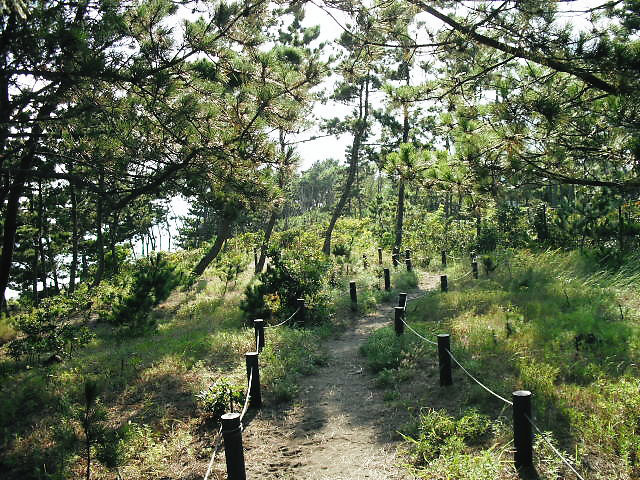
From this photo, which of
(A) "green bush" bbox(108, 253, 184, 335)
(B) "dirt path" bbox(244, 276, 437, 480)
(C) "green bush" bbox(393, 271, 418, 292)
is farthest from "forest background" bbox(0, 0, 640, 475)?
(C) "green bush" bbox(393, 271, 418, 292)

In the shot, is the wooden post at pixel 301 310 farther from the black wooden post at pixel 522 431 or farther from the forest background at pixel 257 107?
the black wooden post at pixel 522 431

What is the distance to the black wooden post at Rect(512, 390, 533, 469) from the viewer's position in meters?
3.45

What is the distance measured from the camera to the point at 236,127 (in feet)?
21.6

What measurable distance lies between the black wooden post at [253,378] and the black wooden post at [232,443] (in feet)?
6.83

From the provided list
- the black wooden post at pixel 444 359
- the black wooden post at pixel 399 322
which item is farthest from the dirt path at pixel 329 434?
the black wooden post at pixel 399 322

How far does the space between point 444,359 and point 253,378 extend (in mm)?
2409

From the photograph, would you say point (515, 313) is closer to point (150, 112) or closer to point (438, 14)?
point (438, 14)

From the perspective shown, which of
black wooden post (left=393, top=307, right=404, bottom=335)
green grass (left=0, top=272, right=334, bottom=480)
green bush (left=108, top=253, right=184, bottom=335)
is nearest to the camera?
green grass (left=0, top=272, right=334, bottom=480)

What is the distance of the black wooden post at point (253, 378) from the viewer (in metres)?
5.39

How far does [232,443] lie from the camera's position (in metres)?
3.23

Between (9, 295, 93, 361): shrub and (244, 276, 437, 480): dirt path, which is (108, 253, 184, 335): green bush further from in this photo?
(244, 276, 437, 480): dirt path

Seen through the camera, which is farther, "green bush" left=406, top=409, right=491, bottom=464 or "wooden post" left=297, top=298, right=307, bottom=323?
"wooden post" left=297, top=298, right=307, bottom=323

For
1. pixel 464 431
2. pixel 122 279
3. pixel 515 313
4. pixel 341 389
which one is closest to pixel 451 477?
pixel 464 431

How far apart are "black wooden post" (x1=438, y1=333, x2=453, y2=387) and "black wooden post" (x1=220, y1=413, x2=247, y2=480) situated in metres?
2.87
